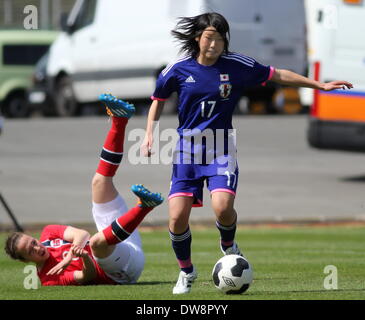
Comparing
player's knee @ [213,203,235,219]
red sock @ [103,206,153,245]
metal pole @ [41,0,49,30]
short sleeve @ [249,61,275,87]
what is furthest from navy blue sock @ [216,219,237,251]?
metal pole @ [41,0,49,30]

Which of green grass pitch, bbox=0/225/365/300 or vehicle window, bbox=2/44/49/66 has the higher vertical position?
green grass pitch, bbox=0/225/365/300

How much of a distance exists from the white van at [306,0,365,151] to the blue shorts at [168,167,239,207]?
9379mm

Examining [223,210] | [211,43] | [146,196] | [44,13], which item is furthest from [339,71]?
[44,13]

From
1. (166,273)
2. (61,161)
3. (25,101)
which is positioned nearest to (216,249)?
(166,273)

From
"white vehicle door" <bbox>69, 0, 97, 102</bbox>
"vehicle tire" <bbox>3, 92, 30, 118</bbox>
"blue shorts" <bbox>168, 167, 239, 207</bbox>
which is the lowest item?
"vehicle tire" <bbox>3, 92, 30, 118</bbox>

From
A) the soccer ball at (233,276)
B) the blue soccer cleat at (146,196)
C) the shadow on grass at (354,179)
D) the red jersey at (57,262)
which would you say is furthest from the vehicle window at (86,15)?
the soccer ball at (233,276)

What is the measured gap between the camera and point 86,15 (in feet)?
91.7

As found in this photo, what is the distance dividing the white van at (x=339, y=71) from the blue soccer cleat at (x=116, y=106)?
8923mm

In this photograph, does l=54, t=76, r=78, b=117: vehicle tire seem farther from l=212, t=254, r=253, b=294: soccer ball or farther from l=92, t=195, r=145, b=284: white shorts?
l=212, t=254, r=253, b=294: soccer ball

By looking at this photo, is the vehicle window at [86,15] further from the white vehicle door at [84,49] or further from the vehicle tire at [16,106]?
the vehicle tire at [16,106]

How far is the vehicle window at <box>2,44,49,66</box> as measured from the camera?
111 feet

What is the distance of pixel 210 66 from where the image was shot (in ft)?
31.4

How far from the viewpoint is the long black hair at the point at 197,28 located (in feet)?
31.0

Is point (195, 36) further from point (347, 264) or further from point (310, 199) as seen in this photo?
point (310, 199)
